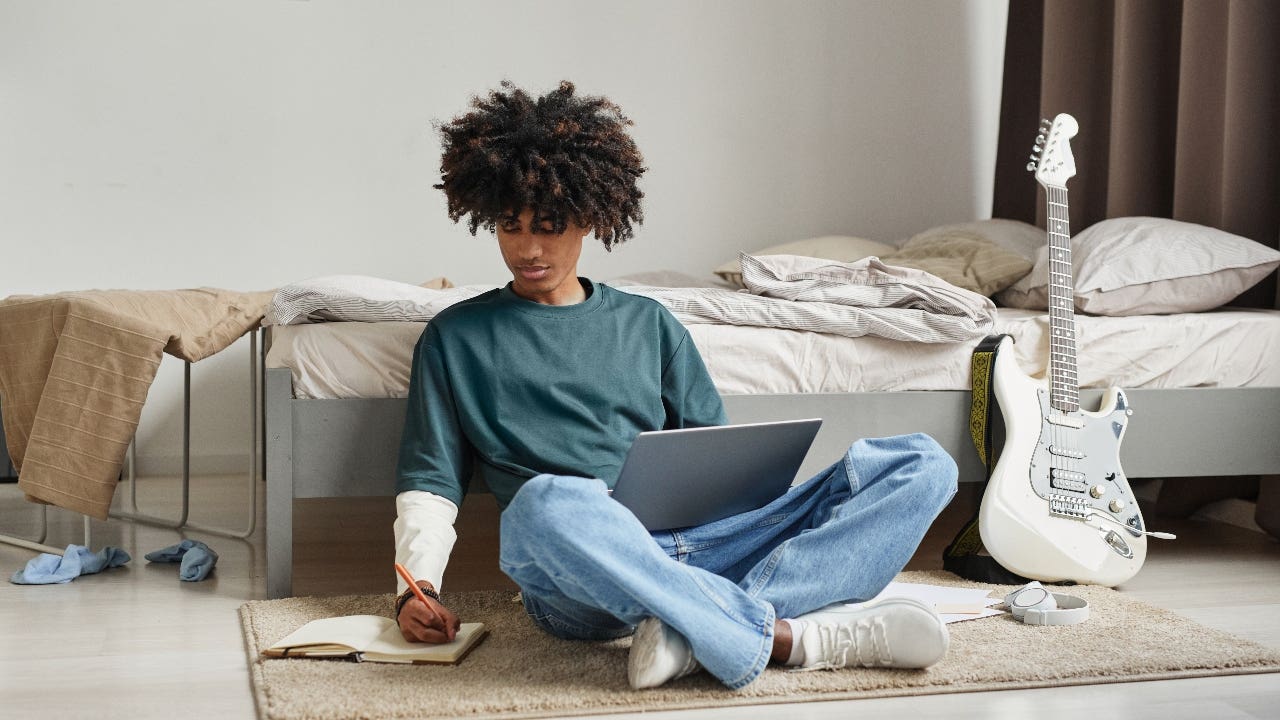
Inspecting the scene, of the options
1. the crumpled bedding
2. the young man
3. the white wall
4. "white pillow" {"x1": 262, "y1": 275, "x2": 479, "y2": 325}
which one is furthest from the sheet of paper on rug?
the white wall

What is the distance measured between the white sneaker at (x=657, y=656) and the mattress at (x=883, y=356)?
26.3 inches

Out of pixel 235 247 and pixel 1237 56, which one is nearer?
pixel 1237 56

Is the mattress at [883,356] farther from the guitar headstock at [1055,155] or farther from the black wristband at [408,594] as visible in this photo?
the black wristband at [408,594]

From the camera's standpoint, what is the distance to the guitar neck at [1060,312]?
6.34ft

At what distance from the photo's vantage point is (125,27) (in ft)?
10.2

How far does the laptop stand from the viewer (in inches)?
52.9

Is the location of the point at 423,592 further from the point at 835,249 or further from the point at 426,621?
the point at 835,249

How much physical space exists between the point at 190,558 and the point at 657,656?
102 cm

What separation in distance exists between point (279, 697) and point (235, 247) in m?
2.14

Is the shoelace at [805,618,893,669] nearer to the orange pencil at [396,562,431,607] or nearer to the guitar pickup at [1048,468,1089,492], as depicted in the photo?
the orange pencil at [396,562,431,607]

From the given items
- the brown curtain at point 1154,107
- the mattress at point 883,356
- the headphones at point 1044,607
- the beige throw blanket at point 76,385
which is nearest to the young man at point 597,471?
the mattress at point 883,356

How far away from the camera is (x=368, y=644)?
1.44 meters

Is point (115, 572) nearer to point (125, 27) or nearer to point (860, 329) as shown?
point (860, 329)

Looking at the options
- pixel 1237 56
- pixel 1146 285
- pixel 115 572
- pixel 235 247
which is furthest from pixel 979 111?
pixel 115 572
